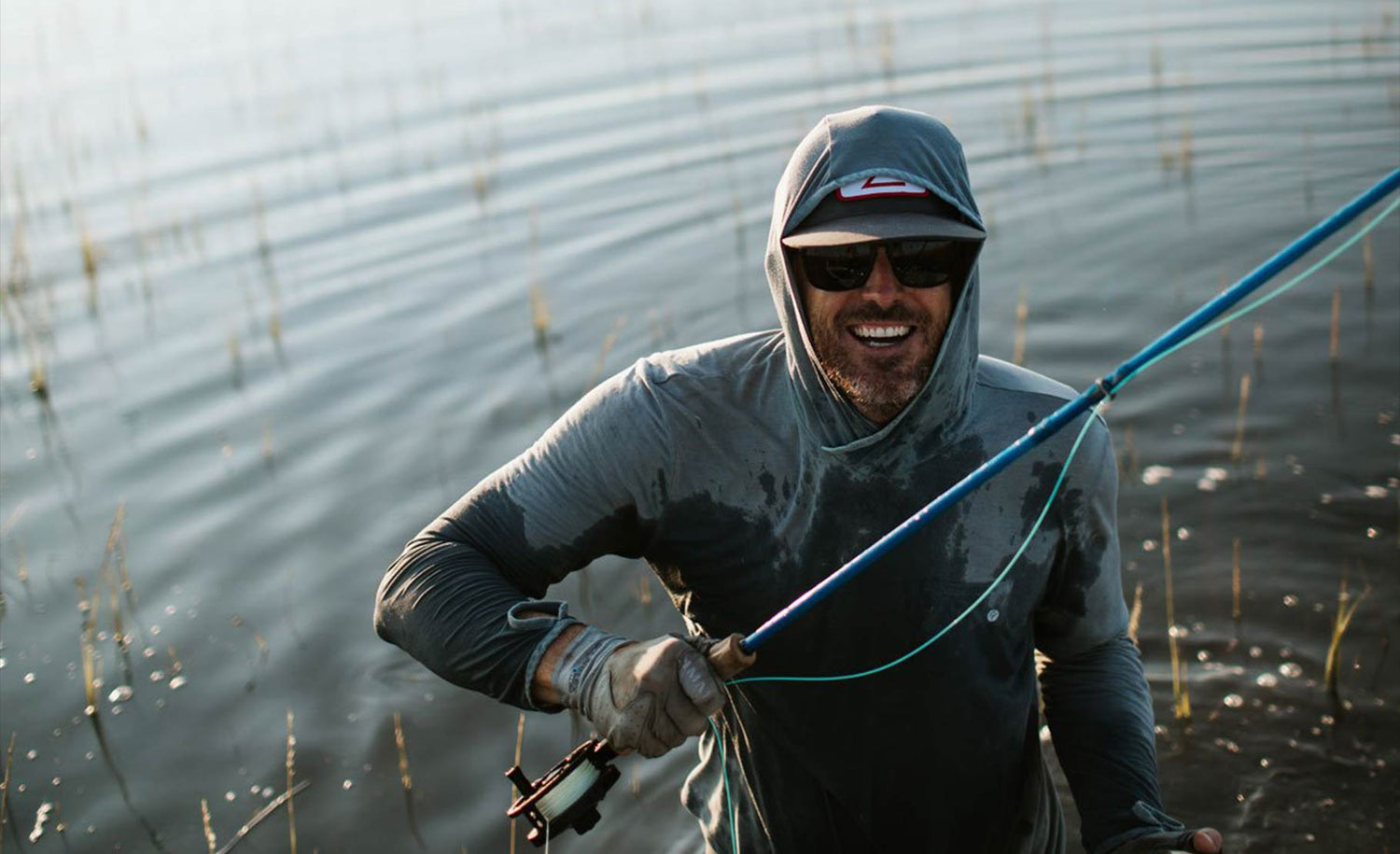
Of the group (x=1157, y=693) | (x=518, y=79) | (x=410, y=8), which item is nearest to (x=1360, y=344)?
(x=1157, y=693)

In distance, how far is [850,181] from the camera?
286cm

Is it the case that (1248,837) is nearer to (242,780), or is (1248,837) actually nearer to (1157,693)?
(1157,693)

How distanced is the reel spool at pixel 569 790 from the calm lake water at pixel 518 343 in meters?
2.17

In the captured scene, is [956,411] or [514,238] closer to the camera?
[956,411]

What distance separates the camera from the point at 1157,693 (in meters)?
5.46

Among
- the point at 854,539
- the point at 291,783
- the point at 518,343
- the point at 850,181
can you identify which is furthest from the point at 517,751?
the point at 518,343

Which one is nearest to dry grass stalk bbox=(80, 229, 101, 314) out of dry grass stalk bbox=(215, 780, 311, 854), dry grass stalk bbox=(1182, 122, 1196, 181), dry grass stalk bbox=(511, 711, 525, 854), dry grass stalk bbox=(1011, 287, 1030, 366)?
dry grass stalk bbox=(215, 780, 311, 854)

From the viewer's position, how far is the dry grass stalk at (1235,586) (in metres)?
5.77

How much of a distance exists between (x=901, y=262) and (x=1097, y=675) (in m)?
1.15

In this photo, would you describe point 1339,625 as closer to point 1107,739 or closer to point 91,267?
point 1107,739

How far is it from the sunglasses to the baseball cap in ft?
0.18

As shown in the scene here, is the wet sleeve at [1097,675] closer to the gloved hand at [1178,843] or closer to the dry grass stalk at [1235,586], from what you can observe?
the gloved hand at [1178,843]

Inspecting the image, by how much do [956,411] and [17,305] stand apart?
8759mm

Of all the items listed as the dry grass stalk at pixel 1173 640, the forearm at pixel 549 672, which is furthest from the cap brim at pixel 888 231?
the dry grass stalk at pixel 1173 640
